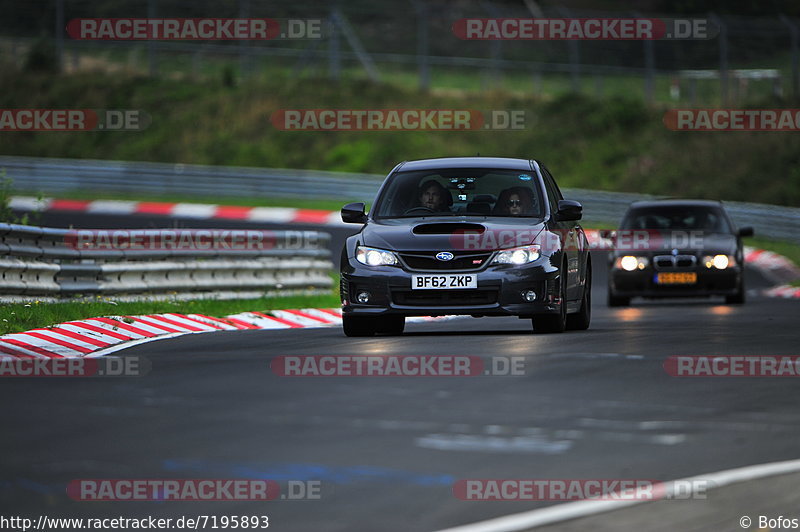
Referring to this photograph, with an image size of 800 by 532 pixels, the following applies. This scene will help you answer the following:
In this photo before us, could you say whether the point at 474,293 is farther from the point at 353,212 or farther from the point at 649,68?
the point at 649,68

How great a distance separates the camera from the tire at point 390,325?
1428 centimetres

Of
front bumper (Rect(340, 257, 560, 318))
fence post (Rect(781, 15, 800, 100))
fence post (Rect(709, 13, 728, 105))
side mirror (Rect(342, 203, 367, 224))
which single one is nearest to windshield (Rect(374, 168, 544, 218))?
side mirror (Rect(342, 203, 367, 224))

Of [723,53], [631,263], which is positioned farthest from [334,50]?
[631,263]

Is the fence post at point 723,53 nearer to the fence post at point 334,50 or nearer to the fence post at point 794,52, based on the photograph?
the fence post at point 794,52

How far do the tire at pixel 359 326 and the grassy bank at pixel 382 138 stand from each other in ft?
91.9

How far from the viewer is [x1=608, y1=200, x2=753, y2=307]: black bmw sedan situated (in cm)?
2138

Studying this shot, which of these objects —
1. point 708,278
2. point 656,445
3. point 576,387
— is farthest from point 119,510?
point 708,278

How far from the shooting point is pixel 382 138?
49062 mm

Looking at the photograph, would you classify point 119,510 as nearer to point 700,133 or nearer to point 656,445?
point 656,445

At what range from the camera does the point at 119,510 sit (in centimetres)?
613

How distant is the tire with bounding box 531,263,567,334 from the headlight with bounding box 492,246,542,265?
403 millimetres

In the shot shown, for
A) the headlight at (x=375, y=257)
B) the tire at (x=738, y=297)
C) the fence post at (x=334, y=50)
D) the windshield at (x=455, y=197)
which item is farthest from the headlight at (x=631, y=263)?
the fence post at (x=334, y=50)

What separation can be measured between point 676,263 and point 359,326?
837cm

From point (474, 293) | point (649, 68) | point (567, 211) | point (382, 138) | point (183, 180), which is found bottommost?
point (474, 293)
